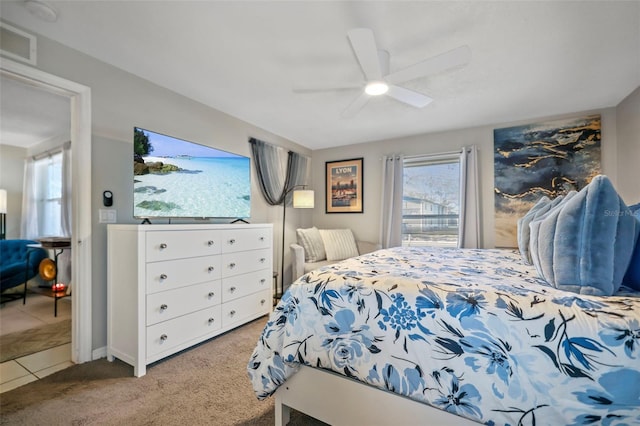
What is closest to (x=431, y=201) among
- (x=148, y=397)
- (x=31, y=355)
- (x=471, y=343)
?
(x=471, y=343)

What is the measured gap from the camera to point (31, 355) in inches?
82.9

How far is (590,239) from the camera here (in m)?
1.03

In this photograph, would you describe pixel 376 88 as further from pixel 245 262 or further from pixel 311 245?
pixel 311 245

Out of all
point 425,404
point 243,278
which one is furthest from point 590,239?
point 243,278

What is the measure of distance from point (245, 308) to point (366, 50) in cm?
241

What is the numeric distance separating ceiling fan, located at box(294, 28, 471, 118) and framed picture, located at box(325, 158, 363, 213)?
2.10 meters

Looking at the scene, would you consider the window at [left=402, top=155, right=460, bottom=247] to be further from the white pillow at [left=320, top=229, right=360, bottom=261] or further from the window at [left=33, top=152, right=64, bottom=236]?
Result: the window at [left=33, top=152, right=64, bottom=236]

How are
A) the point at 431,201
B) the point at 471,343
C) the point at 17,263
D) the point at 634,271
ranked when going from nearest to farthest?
the point at 471,343 → the point at 634,271 → the point at 17,263 → the point at 431,201

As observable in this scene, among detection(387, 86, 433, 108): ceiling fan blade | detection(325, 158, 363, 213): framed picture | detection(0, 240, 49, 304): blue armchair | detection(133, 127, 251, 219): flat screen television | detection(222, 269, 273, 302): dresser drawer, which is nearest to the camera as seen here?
detection(387, 86, 433, 108): ceiling fan blade

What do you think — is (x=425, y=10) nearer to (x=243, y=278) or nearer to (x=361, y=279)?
→ (x=361, y=279)

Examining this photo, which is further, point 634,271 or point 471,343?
point 634,271

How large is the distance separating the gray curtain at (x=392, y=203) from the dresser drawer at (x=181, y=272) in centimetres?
253

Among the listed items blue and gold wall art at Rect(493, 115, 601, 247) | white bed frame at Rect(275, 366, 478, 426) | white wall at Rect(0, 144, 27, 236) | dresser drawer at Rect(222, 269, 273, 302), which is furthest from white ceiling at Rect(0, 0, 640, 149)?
white wall at Rect(0, 144, 27, 236)

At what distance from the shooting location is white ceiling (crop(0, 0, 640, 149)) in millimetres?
1608
